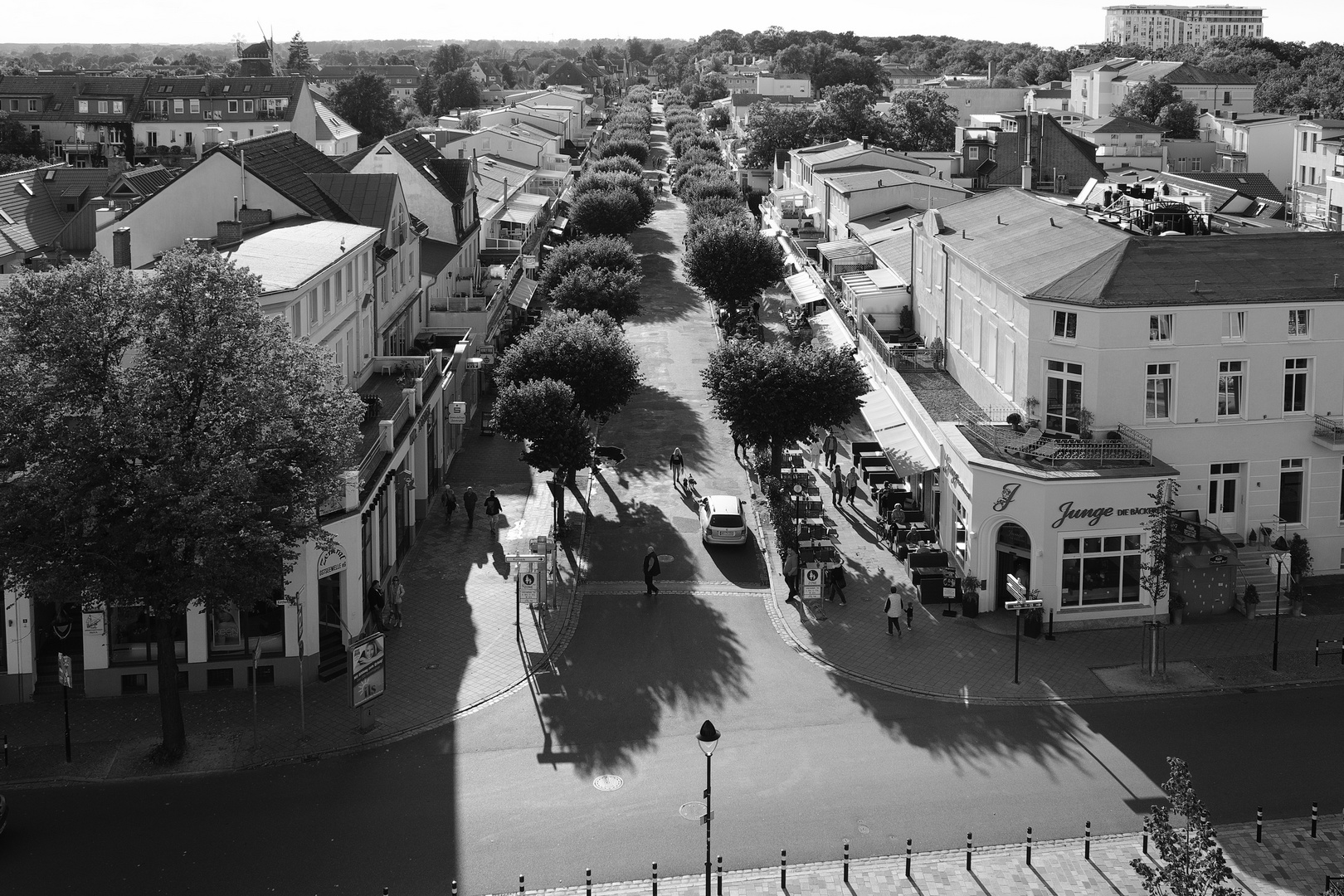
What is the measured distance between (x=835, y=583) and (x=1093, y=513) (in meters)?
Result: 6.93

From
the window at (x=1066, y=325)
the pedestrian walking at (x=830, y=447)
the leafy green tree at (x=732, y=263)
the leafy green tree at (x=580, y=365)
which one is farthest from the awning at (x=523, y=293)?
the window at (x=1066, y=325)

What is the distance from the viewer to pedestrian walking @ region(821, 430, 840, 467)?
47.5m

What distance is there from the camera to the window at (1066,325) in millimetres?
35625

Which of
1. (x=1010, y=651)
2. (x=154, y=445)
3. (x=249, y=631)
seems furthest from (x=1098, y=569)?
(x=154, y=445)

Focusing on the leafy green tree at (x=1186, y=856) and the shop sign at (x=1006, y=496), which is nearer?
the leafy green tree at (x=1186, y=856)

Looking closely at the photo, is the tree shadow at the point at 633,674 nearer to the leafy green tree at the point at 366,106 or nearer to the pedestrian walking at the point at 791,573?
the pedestrian walking at the point at 791,573

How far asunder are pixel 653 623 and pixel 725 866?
466 inches

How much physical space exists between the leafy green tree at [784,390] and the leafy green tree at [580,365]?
4349 mm

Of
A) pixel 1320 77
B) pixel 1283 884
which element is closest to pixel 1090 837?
pixel 1283 884

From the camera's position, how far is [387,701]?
3000 centimetres

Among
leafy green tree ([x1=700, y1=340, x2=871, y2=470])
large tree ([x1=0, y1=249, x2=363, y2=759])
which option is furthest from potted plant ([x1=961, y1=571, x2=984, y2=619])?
large tree ([x1=0, y1=249, x2=363, y2=759])

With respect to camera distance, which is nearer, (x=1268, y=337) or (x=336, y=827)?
(x=336, y=827)

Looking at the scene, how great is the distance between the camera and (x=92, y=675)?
30.2 metres

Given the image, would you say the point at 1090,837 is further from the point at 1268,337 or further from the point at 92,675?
the point at 92,675
